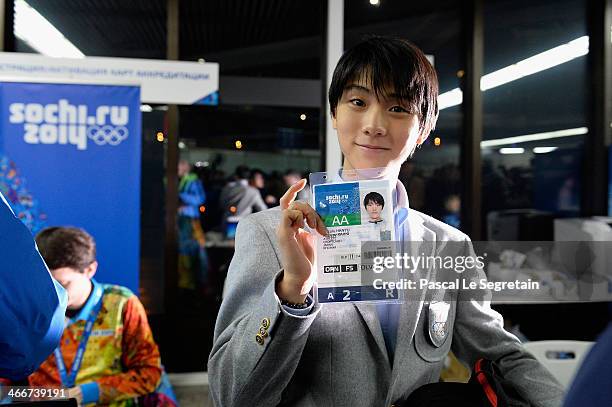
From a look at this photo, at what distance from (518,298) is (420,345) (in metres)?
0.17

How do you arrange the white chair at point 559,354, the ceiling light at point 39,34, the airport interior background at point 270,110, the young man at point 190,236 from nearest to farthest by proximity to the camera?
the white chair at point 559,354 < the ceiling light at point 39,34 < the airport interior background at point 270,110 < the young man at point 190,236

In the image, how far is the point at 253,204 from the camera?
421 cm

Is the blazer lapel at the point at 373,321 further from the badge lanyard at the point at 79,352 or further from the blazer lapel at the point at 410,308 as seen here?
the badge lanyard at the point at 79,352

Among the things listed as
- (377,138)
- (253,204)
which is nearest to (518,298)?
(377,138)

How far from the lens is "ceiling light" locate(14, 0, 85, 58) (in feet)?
12.5

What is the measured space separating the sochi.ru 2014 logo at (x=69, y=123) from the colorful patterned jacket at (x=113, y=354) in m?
1.07

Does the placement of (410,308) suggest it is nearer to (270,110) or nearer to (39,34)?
(270,110)

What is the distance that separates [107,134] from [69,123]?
0.21 metres

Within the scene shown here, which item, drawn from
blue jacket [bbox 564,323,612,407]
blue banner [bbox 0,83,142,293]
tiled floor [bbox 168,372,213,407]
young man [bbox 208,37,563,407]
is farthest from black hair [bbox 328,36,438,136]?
tiled floor [bbox 168,372,213,407]

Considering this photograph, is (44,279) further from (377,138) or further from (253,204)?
(253,204)

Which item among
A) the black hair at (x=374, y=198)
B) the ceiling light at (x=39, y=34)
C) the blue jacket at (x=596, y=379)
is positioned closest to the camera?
the blue jacket at (x=596, y=379)

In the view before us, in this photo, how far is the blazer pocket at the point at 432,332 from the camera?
0.78 metres

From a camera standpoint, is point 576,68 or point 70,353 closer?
point 70,353
